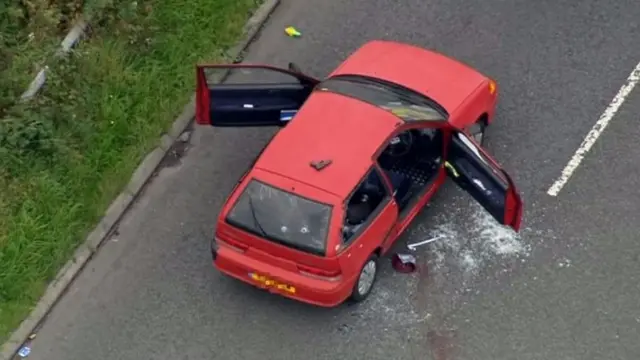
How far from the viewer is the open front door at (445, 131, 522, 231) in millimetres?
9766

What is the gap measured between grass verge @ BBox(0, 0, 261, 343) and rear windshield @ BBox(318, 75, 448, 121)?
224 cm

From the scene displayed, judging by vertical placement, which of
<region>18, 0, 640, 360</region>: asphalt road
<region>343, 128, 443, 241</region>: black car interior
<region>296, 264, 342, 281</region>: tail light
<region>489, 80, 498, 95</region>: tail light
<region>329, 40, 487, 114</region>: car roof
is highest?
<region>329, 40, 487, 114</region>: car roof

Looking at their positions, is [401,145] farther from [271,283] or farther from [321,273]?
[271,283]

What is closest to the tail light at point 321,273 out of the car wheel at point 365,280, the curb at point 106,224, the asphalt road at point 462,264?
the car wheel at point 365,280

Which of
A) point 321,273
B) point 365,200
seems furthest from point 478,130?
point 321,273

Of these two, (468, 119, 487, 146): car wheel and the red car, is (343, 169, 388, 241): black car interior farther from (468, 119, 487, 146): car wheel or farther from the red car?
(468, 119, 487, 146): car wheel

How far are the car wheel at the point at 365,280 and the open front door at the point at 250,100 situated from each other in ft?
5.95

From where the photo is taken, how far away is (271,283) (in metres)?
9.80

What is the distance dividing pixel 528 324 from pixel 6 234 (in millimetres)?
5142

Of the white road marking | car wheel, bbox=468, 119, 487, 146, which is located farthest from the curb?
the white road marking

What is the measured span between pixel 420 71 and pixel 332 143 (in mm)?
1531

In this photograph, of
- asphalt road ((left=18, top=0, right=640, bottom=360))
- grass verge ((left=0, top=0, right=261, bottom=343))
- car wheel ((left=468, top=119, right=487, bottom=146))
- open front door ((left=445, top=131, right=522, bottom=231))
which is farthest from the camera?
car wheel ((left=468, top=119, right=487, bottom=146))

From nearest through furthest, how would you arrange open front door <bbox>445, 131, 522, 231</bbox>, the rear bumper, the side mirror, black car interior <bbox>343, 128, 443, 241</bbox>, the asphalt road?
the rear bumper → open front door <bbox>445, 131, 522, 231</bbox> → the asphalt road → black car interior <bbox>343, 128, 443, 241</bbox> → the side mirror

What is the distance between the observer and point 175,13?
1239 cm
